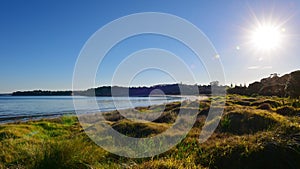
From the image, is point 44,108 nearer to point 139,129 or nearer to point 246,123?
point 139,129

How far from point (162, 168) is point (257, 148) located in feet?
9.74

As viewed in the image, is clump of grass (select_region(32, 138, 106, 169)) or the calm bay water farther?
the calm bay water

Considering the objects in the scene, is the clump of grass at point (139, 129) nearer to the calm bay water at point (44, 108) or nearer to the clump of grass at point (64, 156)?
the clump of grass at point (64, 156)

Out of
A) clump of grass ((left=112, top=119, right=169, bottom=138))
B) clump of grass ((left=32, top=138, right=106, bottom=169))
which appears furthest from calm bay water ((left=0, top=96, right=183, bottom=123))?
clump of grass ((left=32, top=138, right=106, bottom=169))

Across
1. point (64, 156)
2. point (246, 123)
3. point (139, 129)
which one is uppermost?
point (246, 123)

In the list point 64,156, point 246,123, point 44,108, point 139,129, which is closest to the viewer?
point 64,156

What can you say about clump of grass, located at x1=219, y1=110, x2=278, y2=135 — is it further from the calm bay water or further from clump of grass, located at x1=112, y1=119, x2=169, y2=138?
the calm bay water

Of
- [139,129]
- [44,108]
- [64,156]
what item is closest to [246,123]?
[139,129]

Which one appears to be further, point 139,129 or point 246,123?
point 139,129

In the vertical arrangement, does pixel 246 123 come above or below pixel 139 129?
above

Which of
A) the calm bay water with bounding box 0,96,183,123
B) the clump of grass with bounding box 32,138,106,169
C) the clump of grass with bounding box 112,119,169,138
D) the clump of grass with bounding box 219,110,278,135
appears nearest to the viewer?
the clump of grass with bounding box 32,138,106,169

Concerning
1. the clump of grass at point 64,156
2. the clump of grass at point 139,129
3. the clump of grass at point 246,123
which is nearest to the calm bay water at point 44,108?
the clump of grass at point 139,129

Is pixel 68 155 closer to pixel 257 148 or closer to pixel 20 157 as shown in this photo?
pixel 20 157

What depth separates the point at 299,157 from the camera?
628cm
